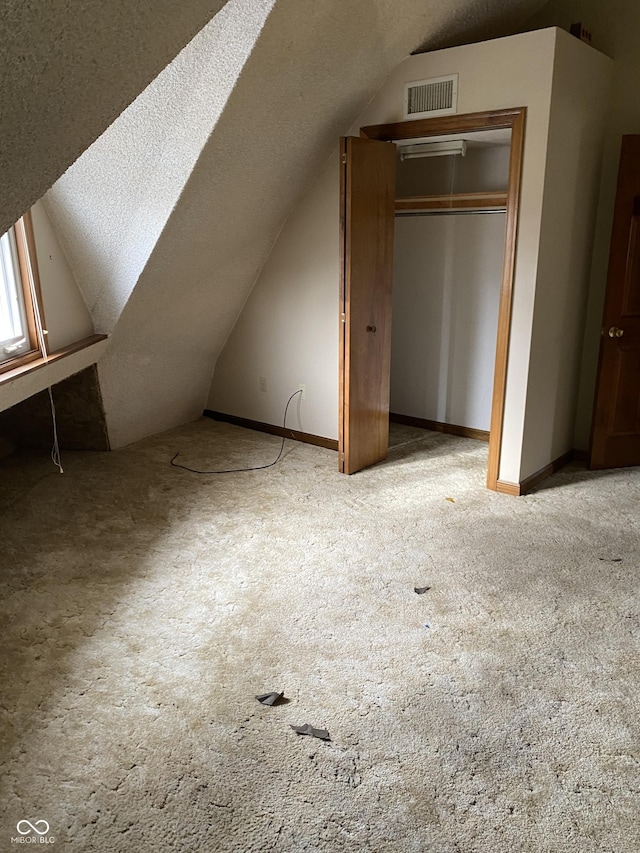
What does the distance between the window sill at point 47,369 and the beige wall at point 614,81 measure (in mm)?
3088

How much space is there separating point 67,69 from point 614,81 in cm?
364

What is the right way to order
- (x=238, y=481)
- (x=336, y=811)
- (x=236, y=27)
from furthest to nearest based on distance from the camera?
(x=238, y=481)
(x=236, y=27)
(x=336, y=811)

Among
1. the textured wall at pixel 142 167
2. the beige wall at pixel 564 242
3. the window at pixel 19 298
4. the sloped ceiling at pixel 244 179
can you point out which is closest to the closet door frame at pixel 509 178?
the beige wall at pixel 564 242

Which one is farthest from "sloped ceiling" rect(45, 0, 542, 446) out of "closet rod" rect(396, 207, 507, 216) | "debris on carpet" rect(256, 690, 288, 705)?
"debris on carpet" rect(256, 690, 288, 705)

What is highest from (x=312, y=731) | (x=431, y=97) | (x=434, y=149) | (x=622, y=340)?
(x=431, y=97)

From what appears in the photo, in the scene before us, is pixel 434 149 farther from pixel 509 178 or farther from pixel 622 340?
pixel 622 340

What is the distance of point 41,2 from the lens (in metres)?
1.16

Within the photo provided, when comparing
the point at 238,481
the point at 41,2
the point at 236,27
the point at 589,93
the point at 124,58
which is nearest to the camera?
the point at 41,2

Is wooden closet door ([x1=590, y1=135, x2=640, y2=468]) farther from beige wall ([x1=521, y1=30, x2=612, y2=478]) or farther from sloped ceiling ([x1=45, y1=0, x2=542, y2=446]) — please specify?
sloped ceiling ([x1=45, y1=0, x2=542, y2=446])

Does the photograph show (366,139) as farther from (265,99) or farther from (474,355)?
(474,355)

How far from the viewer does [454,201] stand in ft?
15.2

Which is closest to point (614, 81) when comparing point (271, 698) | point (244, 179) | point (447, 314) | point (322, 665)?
point (447, 314)

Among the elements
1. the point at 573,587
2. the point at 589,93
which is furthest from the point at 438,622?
the point at 589,93

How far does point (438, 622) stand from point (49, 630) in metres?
1.57
